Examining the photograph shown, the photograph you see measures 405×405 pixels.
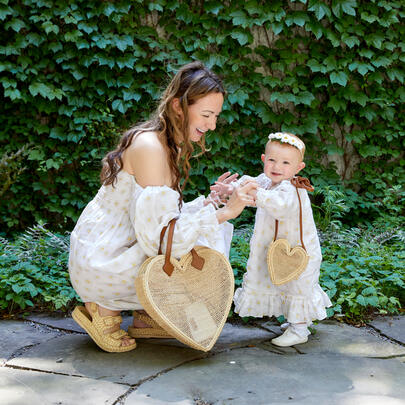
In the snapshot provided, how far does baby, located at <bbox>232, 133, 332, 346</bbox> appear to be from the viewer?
2.44 meters

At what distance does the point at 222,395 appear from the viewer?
2.00 meters

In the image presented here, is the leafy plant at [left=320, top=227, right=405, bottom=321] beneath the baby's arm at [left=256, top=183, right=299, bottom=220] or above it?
beneath

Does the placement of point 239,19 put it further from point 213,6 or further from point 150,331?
point 150,331

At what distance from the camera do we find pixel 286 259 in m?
2.46

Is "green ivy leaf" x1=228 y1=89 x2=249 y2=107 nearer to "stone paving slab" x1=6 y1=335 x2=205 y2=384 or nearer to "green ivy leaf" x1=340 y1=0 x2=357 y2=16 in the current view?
"green ivy leaf" x1=340 y1=0 x2=357 y2=16

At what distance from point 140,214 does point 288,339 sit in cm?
92

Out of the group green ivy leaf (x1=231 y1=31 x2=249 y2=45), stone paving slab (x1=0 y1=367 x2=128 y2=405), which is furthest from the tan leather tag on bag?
green ivy leaf (x1=231 y1=31 x2=249 y2=45)

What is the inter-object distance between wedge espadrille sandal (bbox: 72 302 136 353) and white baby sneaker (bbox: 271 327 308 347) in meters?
0.67

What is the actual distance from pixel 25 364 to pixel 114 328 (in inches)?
16.3

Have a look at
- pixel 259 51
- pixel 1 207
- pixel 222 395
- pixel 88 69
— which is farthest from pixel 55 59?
pixel 222 395

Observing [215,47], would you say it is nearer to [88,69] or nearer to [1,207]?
[88,69]

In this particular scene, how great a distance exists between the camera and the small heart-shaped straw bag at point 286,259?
7.98ft

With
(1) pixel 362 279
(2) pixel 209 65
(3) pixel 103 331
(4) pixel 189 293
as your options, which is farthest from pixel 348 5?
(3) pixel 103 331

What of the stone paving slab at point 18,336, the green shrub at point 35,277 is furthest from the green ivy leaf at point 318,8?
the stone paving slab at point 18,336
